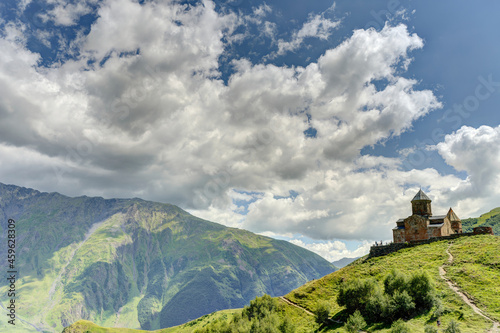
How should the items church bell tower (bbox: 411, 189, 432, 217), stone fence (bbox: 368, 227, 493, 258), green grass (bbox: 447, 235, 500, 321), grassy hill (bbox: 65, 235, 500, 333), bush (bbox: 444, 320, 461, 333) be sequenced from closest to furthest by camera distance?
bush (bbox: 444, 320, 461, 333) < grassy hill (bbox: 65, 235, 500, 333) < green grass (bbox: 447, 235, 500, 321) < stone fence (bbox: 368, 227, 493, 258) < church bell tower (bbox: 411, 189, 432, 217)

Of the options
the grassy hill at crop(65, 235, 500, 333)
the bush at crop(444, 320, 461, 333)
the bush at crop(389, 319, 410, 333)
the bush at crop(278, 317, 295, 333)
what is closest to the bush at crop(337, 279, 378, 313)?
the grassy hill at crop(65, 235, 500, 333)

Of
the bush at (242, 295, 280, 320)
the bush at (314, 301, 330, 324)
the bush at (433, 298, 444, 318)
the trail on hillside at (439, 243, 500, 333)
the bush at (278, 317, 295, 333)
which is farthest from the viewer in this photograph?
the bush at (242, 295, 280, 320)

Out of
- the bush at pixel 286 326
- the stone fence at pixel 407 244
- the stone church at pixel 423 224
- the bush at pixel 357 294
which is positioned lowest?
the bush at pixel 286 326

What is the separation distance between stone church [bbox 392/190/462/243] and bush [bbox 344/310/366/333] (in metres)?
52.4

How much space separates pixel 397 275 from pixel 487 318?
19.0m

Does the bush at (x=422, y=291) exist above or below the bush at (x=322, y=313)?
above

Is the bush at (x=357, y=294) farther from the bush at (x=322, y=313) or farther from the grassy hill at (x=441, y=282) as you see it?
the bush at (x=322, y=313)

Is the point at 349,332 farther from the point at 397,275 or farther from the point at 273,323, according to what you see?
the point at 273,323

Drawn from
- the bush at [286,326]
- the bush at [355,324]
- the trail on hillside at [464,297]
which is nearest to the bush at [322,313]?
the bush at [286,326]

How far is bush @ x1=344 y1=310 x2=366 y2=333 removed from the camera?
68.0 metres

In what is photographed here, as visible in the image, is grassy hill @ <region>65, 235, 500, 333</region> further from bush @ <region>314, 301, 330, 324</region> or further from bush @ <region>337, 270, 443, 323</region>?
bush @ <region>337, 270, 443, 323</region>

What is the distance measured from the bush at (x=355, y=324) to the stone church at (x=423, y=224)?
5243cm

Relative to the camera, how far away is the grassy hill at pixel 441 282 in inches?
2466

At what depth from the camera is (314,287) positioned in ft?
341
